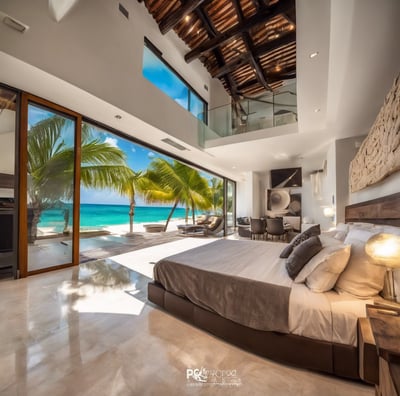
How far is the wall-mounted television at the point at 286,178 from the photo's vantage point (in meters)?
7.81

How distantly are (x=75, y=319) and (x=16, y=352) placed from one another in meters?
0.49

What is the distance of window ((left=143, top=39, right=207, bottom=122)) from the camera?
448 cm

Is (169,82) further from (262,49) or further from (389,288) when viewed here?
(389,288)

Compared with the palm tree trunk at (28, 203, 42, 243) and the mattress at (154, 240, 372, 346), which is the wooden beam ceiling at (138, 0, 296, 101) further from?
the palm tree trunk at (28, 203, 42, 243)

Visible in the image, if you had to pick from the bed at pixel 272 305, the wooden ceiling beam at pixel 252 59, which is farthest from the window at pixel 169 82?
the bed at pixel 272 305

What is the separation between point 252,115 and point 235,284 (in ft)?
16.1

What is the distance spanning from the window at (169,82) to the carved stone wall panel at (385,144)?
421cm

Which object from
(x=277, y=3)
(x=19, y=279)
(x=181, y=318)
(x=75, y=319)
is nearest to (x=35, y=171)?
(x=19, y=279)

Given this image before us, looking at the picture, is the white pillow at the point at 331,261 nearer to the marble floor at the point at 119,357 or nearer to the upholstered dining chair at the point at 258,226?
the marble floor at the point at 119,357

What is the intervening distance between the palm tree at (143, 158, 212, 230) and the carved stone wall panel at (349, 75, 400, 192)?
618 centimetres

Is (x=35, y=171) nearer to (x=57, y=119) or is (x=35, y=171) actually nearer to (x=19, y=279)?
(x=57, y=119)

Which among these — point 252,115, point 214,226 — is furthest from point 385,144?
point 214,226

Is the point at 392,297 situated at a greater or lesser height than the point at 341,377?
greater

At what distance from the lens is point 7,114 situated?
9.78 feet
